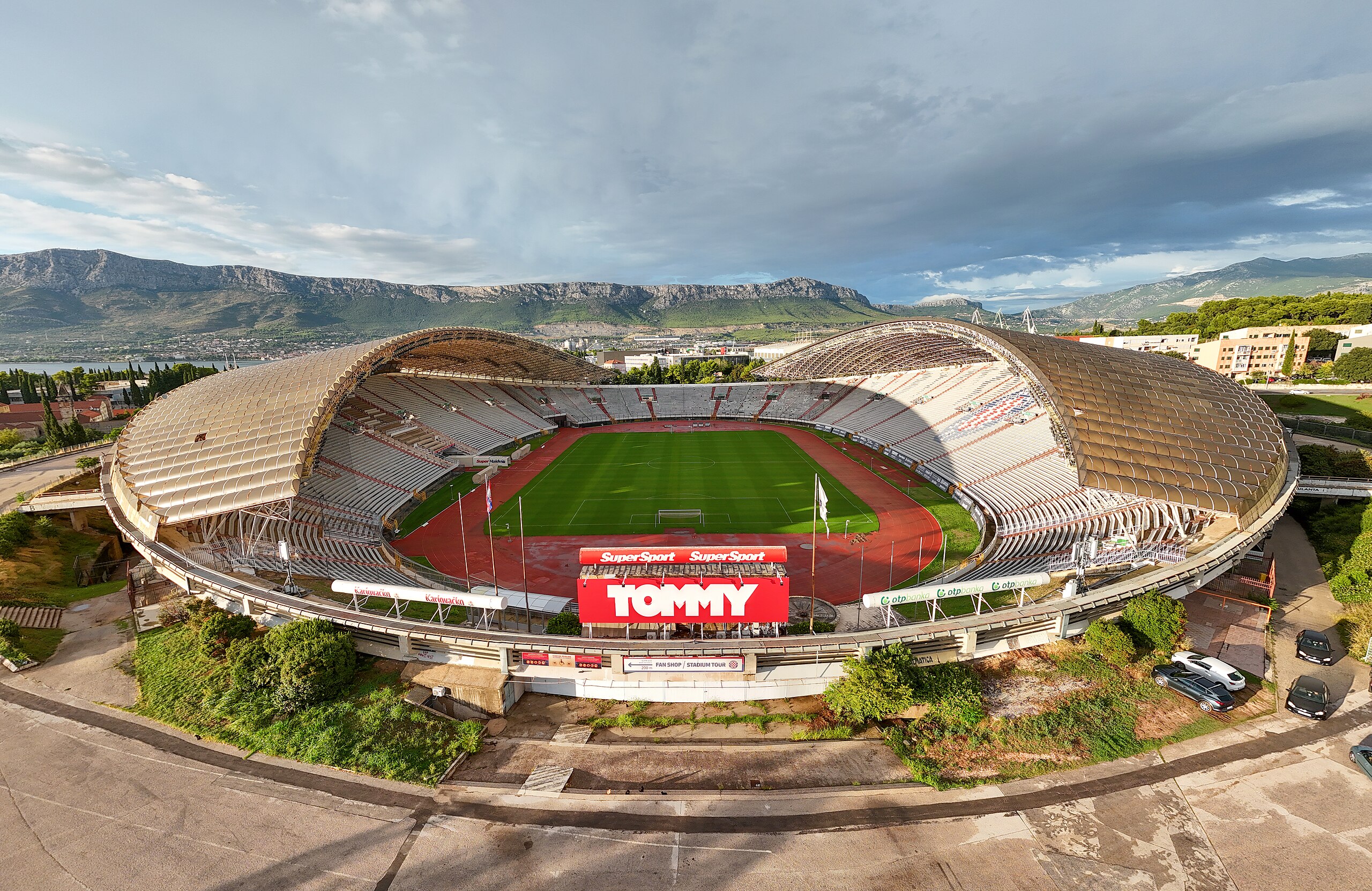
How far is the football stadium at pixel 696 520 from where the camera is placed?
17.2 metres

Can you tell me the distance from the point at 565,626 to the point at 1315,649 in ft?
88.7

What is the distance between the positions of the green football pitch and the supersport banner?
1613cm

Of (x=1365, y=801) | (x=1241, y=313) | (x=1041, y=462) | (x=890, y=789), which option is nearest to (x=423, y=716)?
(x=890, y=789)

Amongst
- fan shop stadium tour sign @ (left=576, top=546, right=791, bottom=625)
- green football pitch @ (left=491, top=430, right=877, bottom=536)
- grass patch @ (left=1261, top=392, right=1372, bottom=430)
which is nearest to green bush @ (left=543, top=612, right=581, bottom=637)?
fan shop stadium tour sign @ (left=576, top=546, right=791, bottom=625)

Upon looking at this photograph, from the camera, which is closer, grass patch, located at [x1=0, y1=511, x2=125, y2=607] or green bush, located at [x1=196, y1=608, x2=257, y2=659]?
green bush, located at [x1=196, y1=608, x2=257, y2=659]

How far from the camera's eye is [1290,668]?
734 inches

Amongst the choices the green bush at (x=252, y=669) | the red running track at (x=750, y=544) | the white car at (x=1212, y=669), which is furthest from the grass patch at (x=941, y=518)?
the green bush at (x=252, y=669)

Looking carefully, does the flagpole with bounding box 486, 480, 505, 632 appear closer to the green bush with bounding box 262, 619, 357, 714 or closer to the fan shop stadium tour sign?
the fan shop stadium tour sign

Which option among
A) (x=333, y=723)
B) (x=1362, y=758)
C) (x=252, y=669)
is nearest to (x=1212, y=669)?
(x=1362, y=758)

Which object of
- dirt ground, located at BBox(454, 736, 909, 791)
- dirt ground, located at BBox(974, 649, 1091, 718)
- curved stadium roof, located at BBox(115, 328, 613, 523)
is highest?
curved stadium roof, located at BBox(115, 328, 613, 523)

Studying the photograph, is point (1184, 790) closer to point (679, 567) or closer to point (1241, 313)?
point (679, 567)

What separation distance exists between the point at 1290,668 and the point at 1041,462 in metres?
19.3

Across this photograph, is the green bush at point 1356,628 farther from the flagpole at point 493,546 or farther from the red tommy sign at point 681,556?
the flagpole at point 493,546

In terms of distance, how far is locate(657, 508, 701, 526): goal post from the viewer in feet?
117
